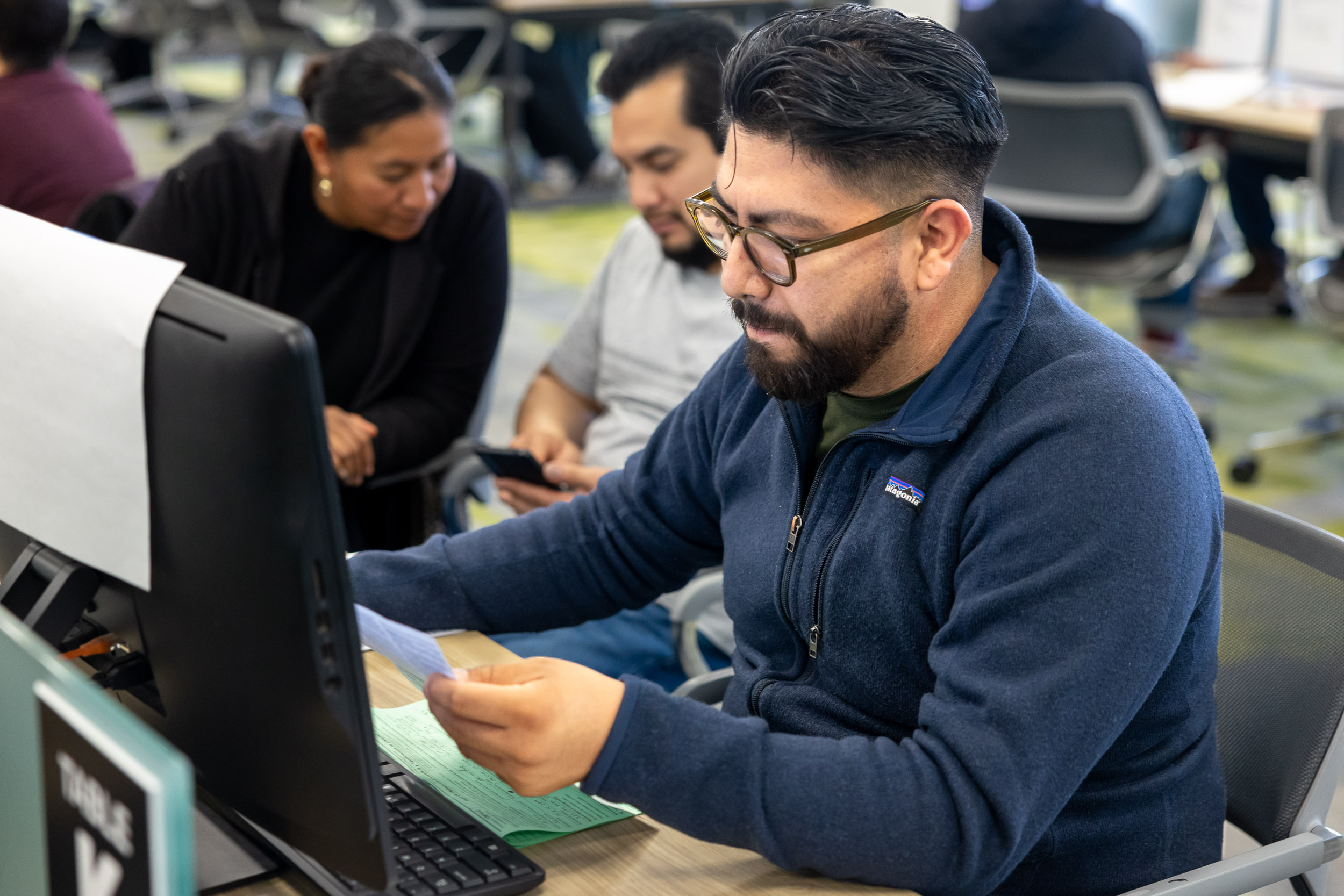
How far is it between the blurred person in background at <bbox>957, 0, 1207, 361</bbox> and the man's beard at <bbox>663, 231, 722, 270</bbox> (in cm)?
188

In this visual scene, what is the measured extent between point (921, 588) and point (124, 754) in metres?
0.64

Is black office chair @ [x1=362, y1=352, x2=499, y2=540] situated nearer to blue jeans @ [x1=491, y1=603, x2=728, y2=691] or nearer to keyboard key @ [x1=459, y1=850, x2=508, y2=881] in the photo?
blue jeans @ [x1=491, y1=603, x2=728, y2=691]

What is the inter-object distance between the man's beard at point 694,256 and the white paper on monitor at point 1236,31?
322 centimetres

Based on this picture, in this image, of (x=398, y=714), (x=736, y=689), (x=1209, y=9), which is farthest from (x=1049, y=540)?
(x=1209, y=9)

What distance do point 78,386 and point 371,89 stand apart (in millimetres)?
1377

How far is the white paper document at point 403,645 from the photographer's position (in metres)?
0.87

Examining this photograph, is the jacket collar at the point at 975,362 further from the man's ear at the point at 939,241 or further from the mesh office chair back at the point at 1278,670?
the mesh office chair back at the point at 1278,670

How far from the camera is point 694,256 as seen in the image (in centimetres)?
197

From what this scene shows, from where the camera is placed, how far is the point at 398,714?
3.77 feet

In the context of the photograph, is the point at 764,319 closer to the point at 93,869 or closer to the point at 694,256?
the point at 93,869

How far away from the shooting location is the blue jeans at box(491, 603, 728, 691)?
65.1 inches

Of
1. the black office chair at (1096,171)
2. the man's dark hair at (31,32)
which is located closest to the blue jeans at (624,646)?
the man's dark hair at (31,32)

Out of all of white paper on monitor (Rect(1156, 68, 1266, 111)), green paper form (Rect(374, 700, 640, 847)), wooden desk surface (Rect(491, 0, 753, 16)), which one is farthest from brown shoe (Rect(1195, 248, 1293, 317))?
green paper form (Rect(374, 700, 640, 847))

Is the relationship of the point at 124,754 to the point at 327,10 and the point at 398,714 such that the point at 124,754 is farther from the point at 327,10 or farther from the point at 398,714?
the point at 327,10
